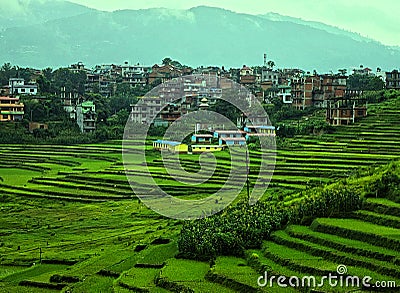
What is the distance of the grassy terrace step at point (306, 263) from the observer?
11820 millimetres

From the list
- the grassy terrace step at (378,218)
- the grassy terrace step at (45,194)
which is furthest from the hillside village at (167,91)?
the grassy terrace step at (378,218)

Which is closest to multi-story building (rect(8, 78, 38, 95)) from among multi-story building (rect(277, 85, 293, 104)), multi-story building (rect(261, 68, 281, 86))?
multi-story building (rect(277, 85, 293, 104))

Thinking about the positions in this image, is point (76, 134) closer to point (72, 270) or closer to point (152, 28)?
point (72, 270)

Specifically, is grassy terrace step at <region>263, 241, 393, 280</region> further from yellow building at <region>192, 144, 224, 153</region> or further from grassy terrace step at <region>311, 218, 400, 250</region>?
yellow building at <region>192, 144, 224, 153</region>

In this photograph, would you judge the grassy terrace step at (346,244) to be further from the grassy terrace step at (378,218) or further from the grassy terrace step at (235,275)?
the grassy terrace step at (235,275)

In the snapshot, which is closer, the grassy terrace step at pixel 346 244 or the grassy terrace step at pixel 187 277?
the grassy terrace step at pixel 187 277

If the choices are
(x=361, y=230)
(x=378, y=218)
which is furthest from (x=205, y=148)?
(x=361, y=230)

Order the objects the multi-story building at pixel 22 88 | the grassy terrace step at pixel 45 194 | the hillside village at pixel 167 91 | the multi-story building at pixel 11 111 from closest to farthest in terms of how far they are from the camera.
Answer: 1. the grassy terrace step at pixel 45 194
2. the multi-story building at pixel 11 111
3. the hillside village at pixel 167 91
4. the multi-story building at pixel 22 88

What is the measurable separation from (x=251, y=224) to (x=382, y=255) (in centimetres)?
356

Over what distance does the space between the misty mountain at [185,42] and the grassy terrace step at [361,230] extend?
13051 centimetres

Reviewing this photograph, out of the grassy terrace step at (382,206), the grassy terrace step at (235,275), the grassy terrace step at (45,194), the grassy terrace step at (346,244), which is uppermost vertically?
the grassy terrace step at (382,206)

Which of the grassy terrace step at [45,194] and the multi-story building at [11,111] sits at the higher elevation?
the multi-story building at [11,111]

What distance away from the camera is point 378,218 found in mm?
14719

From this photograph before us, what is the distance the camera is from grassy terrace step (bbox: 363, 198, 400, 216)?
14.9 metres
